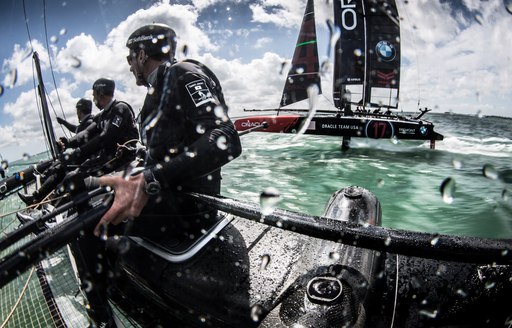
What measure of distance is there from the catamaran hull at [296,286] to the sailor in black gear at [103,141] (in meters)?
3.42

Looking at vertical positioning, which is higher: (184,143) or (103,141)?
(184,143)

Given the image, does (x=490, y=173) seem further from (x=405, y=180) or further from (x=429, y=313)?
(x=429, y=313)

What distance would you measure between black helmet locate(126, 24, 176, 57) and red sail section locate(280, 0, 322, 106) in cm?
2118

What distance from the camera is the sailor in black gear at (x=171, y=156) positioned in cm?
164

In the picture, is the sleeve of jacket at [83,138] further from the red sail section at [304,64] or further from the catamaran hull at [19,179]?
the red sail section at [304,64]

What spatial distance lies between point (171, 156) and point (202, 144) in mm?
455

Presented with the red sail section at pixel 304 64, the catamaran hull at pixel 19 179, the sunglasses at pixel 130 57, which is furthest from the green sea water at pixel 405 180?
the red sail section at pixel 304 64

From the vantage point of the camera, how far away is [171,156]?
2.03 m

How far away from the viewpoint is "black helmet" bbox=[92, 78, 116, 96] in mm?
5441

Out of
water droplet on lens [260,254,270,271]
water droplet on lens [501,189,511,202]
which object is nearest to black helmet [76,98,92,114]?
water droplet on lens [260,254,270,271]

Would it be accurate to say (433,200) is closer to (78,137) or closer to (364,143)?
(78,137)

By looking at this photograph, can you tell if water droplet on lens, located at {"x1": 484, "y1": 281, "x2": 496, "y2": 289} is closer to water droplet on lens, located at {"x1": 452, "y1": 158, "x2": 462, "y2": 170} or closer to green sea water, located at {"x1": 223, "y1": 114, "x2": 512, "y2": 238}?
green sea water, located at {"x1": 223, "y1": 114, "x2": 512, "y2": 238}

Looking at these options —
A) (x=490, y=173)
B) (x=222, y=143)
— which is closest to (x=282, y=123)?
(x=490, y=173)

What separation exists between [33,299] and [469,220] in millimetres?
8186
